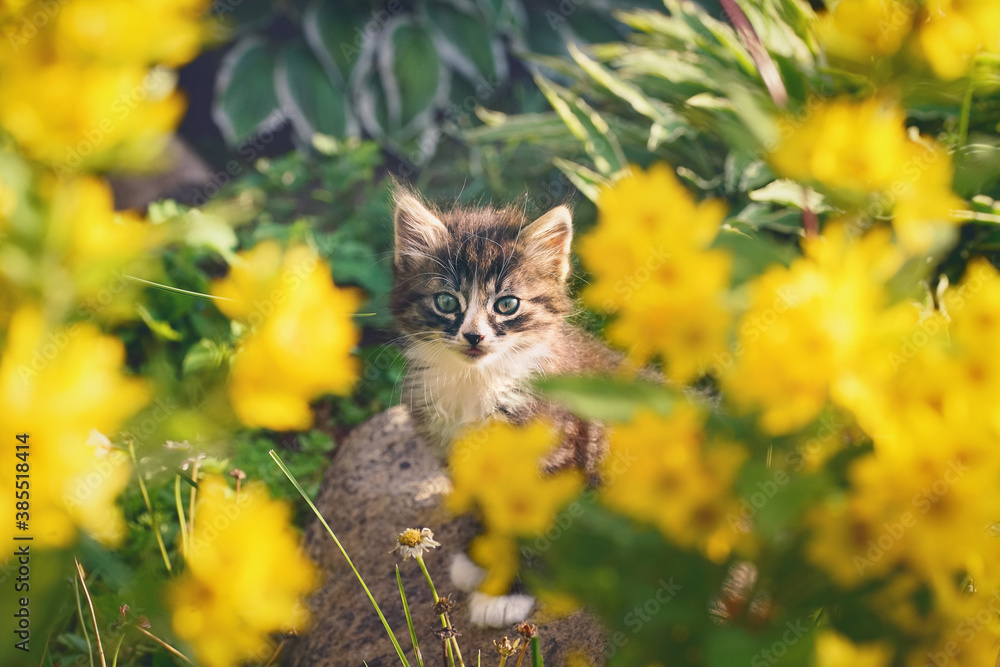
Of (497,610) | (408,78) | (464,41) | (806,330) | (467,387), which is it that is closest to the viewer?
(806,330)

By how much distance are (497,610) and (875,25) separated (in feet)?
4.32

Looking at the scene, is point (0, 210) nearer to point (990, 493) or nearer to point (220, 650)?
point (220, 650)

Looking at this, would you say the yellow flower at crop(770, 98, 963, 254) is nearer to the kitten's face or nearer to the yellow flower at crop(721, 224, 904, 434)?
the yellow flower at crop(721, 224, 904, 434)

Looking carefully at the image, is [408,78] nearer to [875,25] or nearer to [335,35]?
[335,35]

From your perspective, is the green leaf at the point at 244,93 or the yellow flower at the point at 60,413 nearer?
the yellow flower at the point at 60,413

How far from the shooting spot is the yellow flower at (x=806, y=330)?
507mm

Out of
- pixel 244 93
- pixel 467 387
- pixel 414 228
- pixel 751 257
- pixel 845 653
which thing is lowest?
pixel 467 387

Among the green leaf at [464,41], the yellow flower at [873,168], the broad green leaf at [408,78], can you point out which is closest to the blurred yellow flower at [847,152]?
the yellow flower at [873,168]

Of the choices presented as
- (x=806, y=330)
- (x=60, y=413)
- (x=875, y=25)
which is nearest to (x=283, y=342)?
(x=60, y=413)

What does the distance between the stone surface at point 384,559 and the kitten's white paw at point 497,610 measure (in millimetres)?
25

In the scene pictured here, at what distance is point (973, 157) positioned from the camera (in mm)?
788

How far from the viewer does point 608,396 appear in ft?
1.88

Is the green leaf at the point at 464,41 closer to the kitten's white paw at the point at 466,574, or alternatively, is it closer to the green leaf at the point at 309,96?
the green leaf at the point at 309,96

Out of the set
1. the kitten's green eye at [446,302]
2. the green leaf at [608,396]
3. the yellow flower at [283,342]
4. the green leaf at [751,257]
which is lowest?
the kitten's green eye at [446,302]
